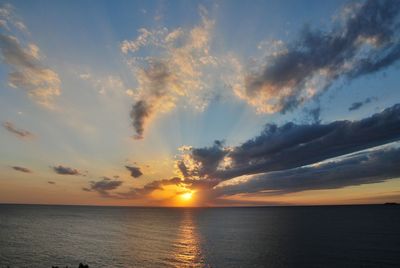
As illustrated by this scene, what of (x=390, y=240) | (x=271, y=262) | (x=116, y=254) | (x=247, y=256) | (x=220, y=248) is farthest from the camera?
(x=390, y=240)

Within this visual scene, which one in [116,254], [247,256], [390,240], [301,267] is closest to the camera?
[301,267]

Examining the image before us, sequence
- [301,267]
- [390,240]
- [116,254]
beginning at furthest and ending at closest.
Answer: [390,240] → [116,254] → [301,267]

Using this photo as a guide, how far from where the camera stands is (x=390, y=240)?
8294cm

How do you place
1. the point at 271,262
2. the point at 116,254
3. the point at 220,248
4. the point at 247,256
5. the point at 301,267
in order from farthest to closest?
the point at 220,248 → the point at 116,254 → the point at 247,256 → the point at 271,262 → the point at 301,267

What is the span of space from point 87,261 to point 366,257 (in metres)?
62.8

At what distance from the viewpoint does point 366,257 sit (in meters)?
60.8

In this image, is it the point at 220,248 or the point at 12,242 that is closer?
the point at 220,248

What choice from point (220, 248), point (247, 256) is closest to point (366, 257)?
point (247, 256)

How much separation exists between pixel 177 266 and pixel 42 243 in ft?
168

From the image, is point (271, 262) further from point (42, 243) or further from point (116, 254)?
point (42, 243)

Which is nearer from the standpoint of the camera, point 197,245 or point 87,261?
point 87,261

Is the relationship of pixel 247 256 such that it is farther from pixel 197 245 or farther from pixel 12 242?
pixel 12 242

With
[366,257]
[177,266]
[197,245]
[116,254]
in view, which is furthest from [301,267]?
[116,254]

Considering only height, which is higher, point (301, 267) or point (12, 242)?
point (12, 242)
